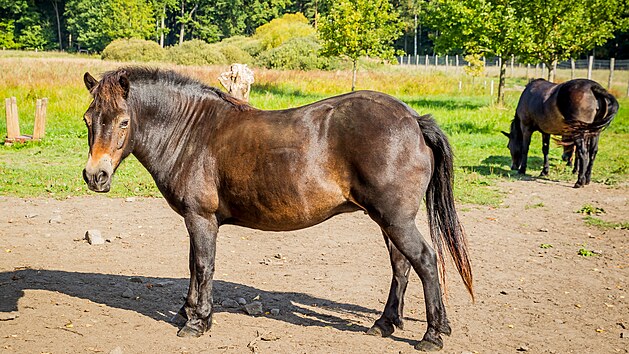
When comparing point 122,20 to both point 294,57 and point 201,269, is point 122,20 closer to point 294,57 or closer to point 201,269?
point 294,57

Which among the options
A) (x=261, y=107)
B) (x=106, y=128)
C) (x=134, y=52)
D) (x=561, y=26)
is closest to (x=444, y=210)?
(x=106, y=128)

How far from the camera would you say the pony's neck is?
516 centimetres

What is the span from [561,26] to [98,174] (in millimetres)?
23407

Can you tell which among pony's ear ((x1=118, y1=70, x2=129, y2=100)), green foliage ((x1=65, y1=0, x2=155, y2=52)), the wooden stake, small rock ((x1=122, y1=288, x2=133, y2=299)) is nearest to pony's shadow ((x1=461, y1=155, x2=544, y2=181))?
small rock ((x1=122, y1=288, x2=133, y2=299))

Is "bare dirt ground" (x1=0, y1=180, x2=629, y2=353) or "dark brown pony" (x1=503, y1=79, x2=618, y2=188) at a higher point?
"dark brown pony" (x1=503, y1=79, x2=618, y2=188)

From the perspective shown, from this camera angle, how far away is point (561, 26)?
24.4 meters

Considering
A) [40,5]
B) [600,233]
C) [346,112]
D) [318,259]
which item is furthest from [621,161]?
[40,5]

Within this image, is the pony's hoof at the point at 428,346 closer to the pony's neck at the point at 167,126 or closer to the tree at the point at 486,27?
the pony's neck at the point at 167,126

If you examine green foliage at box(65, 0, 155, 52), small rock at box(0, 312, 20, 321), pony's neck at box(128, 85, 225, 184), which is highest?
green foliage at box(65, 0, 155, 52)

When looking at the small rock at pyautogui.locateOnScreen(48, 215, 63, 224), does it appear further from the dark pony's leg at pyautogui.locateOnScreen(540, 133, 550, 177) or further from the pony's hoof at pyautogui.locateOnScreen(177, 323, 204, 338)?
the dark pony's leg at pyautogui.locateOnScreen(540, 133, 550, 177)

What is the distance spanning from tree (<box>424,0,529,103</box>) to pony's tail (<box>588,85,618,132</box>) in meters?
12.9

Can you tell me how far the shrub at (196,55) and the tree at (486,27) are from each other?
21413mm

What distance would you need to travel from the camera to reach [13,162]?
41.5ft

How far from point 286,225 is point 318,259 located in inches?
93.6
